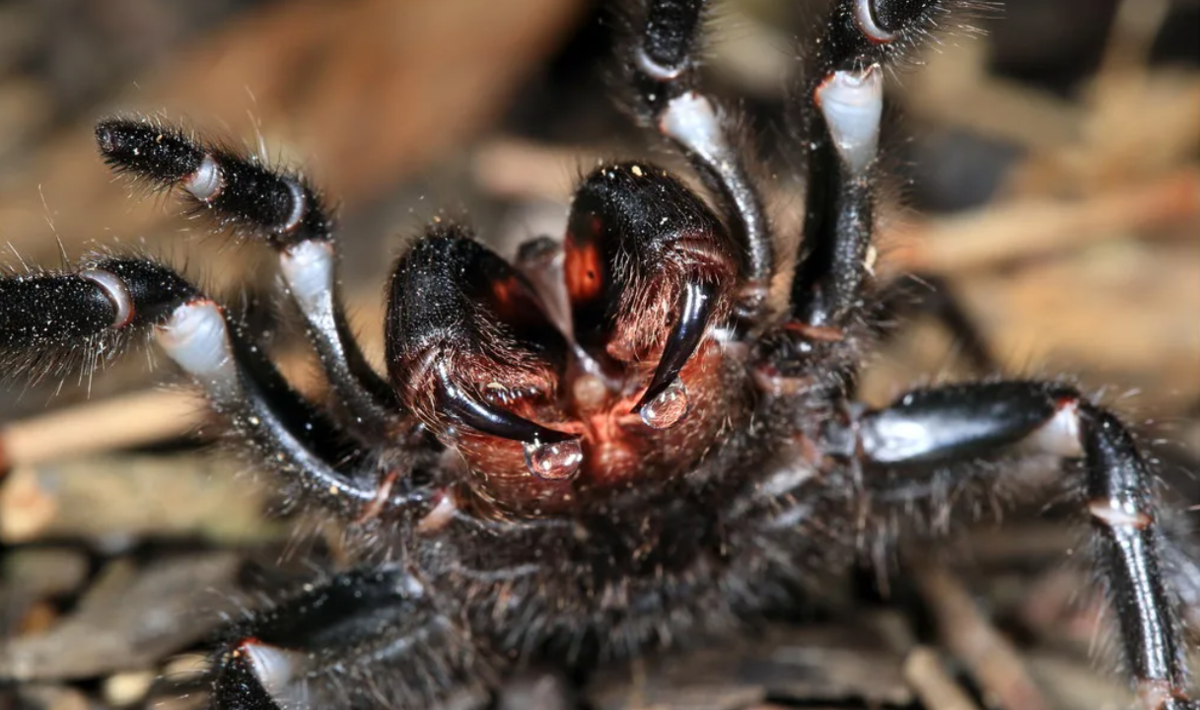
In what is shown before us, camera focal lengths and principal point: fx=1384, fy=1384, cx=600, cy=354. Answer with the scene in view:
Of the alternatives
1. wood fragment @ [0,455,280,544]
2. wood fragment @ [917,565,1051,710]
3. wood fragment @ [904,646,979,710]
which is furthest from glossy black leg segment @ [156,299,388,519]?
wood fragment @ [917,565,1051,710]

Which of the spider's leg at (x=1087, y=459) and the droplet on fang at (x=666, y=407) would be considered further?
the spider's leg at (x=1087, y=459)

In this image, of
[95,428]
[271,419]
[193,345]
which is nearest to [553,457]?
[271,419]

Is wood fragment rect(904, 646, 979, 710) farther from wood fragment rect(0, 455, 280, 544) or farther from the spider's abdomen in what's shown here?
wood fragment rect(0, 455, 280, 544)

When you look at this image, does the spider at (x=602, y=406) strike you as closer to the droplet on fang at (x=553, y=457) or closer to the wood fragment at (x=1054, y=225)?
the droplet on fang at (x=553, y=457)

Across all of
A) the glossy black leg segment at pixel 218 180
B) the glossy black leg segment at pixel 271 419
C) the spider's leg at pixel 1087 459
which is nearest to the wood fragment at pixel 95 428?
the glossy black leg segment at pixel 271 419

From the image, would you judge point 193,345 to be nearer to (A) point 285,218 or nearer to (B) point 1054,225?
(A) point 285,218

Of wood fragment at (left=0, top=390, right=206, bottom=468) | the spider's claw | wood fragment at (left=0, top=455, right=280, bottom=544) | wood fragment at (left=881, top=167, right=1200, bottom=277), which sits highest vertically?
wood fragment at (left=881, top=167, right=1200, bottom=277)

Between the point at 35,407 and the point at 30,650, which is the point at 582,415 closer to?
the point at 30,650
